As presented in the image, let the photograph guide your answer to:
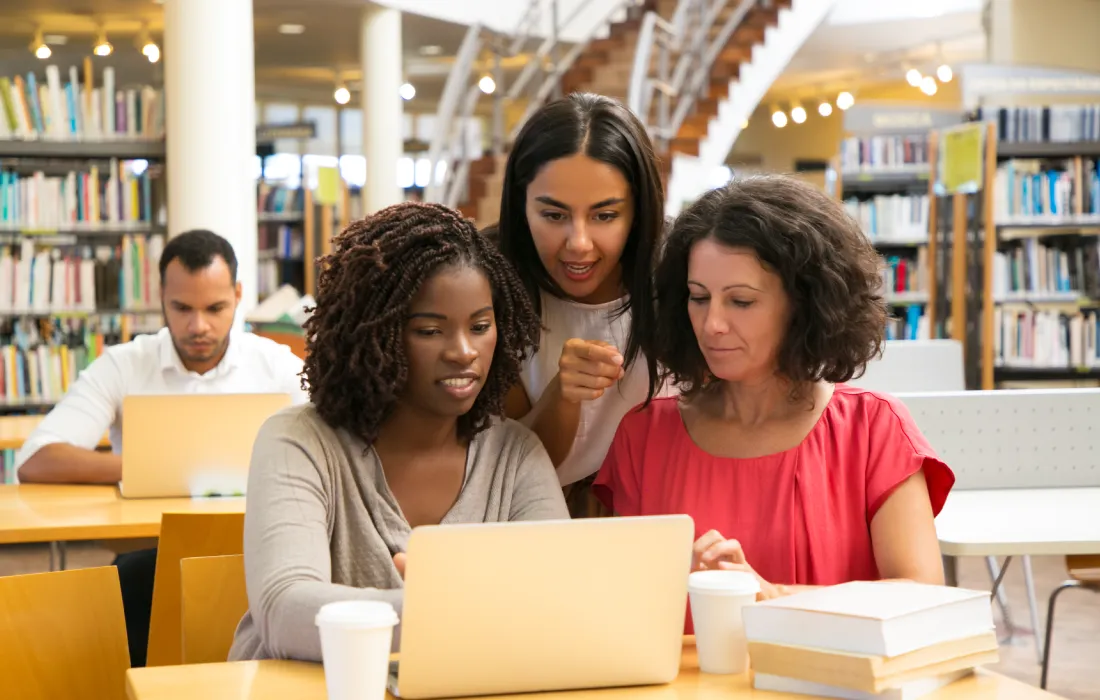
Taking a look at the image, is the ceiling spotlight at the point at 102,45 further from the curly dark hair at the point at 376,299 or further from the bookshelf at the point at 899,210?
the curly dark hair at the point at 376,299

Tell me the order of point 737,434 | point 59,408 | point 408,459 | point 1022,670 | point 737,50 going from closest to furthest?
point 408,459, point 737,434, point 59,408, point 1022,670, point 737,50

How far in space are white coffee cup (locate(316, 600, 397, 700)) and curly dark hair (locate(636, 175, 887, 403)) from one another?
80 centimetres

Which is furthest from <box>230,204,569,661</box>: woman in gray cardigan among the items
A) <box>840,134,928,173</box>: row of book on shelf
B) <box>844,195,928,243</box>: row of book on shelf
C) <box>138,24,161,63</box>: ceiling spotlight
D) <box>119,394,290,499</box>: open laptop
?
<box>138,24,161,63</box>: ceiling spotlight

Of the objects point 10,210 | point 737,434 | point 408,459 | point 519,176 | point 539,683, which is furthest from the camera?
point 10,210

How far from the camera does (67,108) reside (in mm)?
6145

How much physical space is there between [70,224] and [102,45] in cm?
351

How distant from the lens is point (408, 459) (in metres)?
1.67

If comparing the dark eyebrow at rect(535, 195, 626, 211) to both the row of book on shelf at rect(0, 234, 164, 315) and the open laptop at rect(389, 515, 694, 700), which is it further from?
the row of book on shelf at rect(0, 234, 164, 315)

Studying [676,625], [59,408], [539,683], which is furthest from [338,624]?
[59,408]

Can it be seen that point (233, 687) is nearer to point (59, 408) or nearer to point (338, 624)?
point (338, 624)

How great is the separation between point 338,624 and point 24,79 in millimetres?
6018

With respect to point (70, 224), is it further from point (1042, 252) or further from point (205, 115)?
point (1042, 252)

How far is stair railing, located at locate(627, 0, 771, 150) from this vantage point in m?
8.10

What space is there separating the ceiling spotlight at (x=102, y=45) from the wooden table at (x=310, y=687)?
27.8 ft
